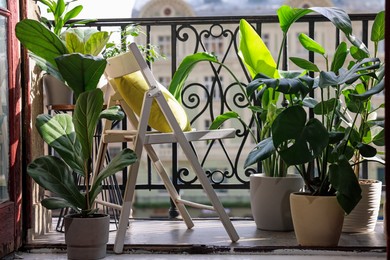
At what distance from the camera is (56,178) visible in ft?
7.45

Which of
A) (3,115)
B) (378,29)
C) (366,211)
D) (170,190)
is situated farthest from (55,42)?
(366,211)

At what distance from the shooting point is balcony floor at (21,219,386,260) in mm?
2369

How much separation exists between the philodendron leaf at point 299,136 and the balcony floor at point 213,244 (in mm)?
390

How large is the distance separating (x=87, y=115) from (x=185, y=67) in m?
0.82

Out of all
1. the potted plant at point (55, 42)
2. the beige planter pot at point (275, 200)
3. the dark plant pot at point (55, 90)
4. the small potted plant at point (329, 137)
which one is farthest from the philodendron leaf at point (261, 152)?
the dark plant pot at point (55, 90)

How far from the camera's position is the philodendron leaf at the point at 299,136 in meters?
2.28

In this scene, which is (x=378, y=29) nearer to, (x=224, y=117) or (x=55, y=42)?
(x=224, y=117)

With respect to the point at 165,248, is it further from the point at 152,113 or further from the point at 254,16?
the point at 254,16

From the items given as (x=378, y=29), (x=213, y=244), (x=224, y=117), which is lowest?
(x=213, y=244)

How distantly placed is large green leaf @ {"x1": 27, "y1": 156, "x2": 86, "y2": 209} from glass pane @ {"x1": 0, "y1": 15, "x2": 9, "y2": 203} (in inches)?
7.5

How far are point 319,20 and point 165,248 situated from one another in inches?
63.5

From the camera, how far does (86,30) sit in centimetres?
272

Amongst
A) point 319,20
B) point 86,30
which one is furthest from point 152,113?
point 319,20

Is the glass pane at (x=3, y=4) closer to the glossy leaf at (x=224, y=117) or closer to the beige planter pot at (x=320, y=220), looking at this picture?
the glossy leaf at (x=224, y=117)
